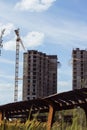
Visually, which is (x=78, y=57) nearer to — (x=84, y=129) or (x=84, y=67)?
(x=84, y=67)

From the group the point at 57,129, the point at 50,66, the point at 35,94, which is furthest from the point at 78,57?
the point at 57,129

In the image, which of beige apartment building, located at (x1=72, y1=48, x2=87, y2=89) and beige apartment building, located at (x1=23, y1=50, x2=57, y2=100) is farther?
beige apartment building, located at (x1=23, y1=50, x2=57, y2=100)

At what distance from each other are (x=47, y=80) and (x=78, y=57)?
1927 cm

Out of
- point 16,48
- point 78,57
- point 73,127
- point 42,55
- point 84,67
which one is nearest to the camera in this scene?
point 73,127

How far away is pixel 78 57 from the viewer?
8444cm

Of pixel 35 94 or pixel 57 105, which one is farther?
pixel 35 94

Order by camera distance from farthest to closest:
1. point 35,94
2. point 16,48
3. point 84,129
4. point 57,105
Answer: point 16,48
point 35,94
point 57,105
point 84,129

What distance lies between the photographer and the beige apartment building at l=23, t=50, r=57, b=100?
96.3 m

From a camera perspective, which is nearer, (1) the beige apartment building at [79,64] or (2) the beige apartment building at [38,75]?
(1) the beige apartment building at [79,64]

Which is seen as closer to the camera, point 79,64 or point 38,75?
point 79,64

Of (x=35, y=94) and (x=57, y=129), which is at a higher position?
(x=57, y=129)

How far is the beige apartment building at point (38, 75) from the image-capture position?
316ft

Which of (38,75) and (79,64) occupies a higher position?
(79,64)

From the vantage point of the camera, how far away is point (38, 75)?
103 metres
